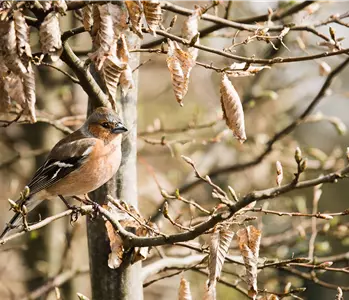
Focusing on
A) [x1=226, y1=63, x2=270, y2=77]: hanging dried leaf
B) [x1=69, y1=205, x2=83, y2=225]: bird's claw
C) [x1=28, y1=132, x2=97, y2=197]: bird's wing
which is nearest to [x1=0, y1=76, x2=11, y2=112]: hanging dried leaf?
[x1=69, y1=205, x2=83, y2=225]: bird's claw

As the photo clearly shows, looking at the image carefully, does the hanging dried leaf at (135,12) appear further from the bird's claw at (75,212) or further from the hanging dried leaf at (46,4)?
the bird's claw at (75,212)

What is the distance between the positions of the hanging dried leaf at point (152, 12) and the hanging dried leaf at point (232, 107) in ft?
1.43

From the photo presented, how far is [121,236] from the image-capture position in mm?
3672

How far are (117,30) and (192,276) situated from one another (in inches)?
218

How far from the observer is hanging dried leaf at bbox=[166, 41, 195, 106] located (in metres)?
3.10

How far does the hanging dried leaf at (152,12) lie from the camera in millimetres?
2961

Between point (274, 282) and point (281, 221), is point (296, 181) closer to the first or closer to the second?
point (274, 282)

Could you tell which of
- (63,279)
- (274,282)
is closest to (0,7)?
(63,279)

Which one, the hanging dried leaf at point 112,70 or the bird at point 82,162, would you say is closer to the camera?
the hanging dried leaf at point 112,70

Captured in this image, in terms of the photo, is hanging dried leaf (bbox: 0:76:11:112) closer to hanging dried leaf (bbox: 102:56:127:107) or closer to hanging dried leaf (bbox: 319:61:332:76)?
hanging dried leaf (bbox: 102:56:127:107)

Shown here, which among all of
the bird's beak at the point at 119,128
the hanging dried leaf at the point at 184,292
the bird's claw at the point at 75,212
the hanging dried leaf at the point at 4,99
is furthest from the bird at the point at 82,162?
the hanging dried leaf at the point at 184,292

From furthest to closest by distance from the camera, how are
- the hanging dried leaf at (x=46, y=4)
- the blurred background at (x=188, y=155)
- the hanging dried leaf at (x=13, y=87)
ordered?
the blurred background at (x=188, y=155) < the hanging dried leaf at (x=13, y=87) < the hanging dried leaf at (x=46, y=4)

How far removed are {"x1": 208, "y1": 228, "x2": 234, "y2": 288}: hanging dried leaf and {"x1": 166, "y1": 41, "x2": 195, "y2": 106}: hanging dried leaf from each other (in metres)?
0.71

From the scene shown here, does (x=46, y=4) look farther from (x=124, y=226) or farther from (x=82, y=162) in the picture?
(x=82, y=162)
